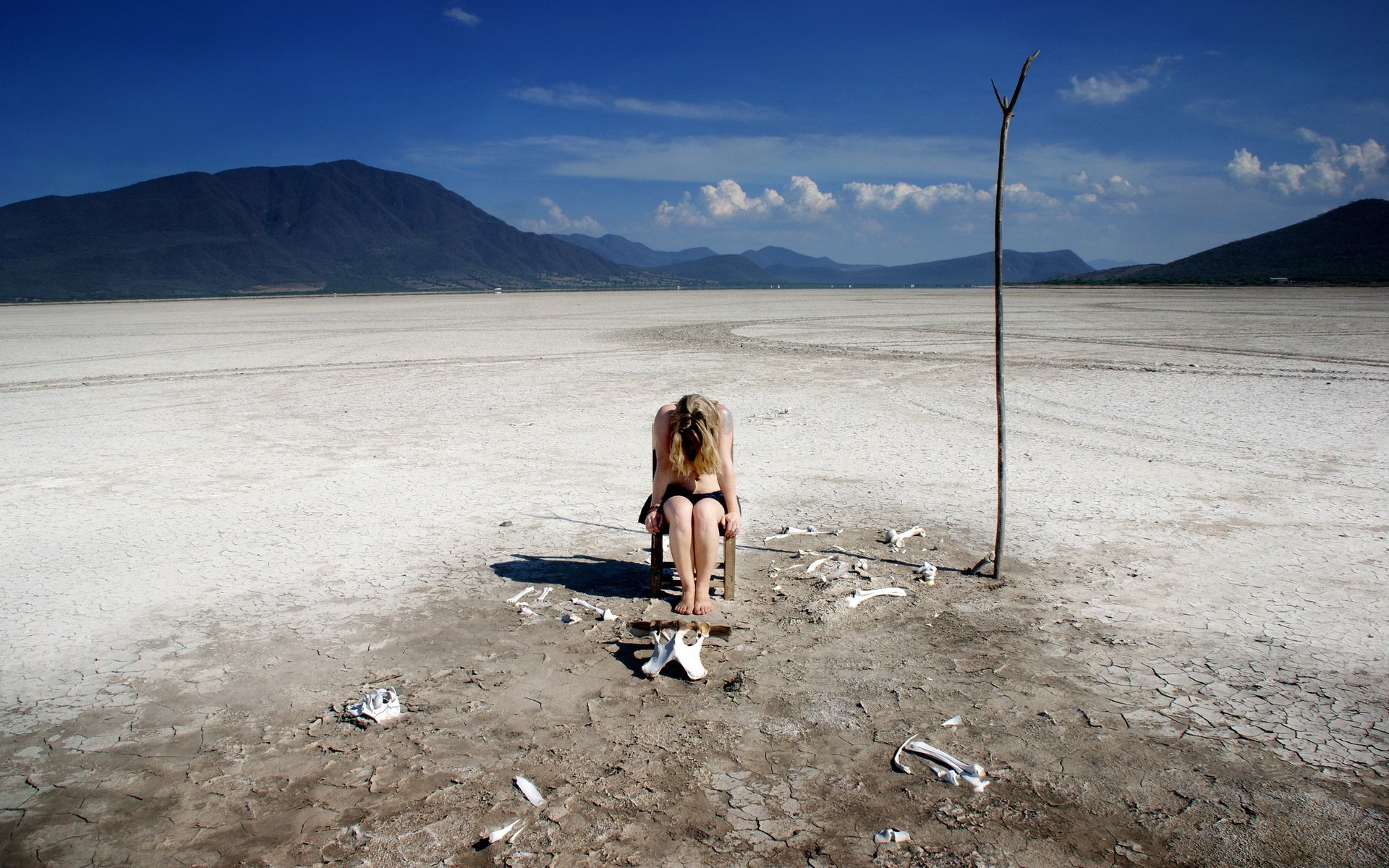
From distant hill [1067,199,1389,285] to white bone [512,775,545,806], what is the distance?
8302 centimetres

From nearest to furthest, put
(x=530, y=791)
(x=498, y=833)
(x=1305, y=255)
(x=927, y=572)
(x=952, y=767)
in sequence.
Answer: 1. (x=498, y=833)
2. (x=530, y=791)
3. (x=952, y=767)
4. (x=927, y=572)
5. (x=1305, y=255)

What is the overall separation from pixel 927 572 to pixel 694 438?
167cm

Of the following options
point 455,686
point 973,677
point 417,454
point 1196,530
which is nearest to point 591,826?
point 455,686

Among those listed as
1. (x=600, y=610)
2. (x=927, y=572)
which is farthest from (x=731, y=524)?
(x=927, y=572)

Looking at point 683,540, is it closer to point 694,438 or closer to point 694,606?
point 694,606

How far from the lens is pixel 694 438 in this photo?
413cm

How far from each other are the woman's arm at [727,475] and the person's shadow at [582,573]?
691mm

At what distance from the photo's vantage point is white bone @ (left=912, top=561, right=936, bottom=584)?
15.5ft

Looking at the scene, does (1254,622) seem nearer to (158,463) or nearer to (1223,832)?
(1223,832)

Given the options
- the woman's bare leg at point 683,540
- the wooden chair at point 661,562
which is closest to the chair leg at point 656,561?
the wooden chair at point 661,562

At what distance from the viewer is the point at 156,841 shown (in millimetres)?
2541

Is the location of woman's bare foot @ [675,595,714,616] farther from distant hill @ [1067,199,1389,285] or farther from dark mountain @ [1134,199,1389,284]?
dark mountain @ [1134,199,1389,284]

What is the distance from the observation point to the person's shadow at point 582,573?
4.67 m

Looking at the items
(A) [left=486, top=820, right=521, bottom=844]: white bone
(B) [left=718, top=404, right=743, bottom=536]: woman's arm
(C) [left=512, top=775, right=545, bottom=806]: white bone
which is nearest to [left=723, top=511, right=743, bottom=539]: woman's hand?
(B) [left=718, top=404, right=743, bottom=536]: woman's arm
